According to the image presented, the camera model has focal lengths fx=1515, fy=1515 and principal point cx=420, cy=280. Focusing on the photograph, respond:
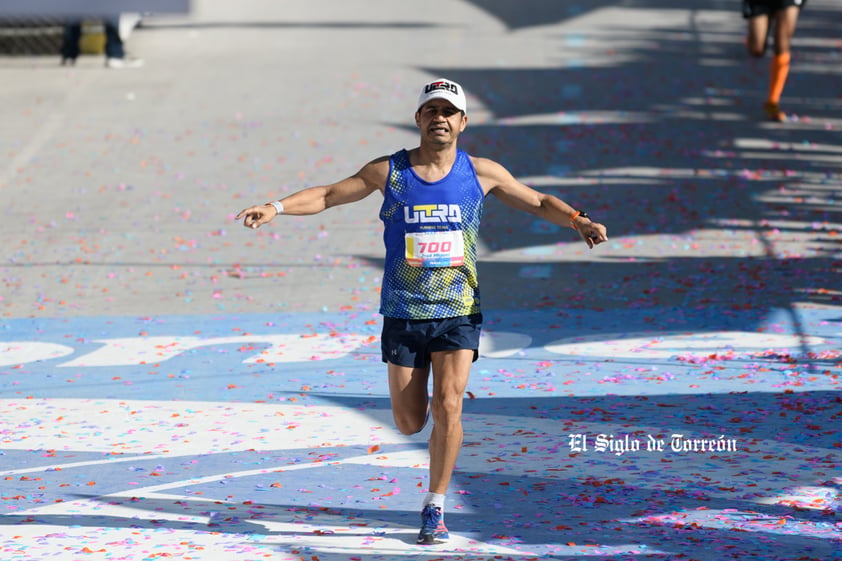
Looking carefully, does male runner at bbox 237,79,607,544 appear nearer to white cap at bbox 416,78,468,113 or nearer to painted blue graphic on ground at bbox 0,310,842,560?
white cap at bbox 416,78,468,113

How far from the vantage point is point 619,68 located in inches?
893

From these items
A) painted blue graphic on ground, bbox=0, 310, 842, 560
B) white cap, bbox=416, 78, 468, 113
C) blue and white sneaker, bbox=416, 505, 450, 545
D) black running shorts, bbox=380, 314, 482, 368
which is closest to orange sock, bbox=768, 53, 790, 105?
painted blue graphic on ground, bbox=0, 310, 842, 560

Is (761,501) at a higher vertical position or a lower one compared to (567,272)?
lower

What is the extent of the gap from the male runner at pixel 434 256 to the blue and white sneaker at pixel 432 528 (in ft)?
0.55

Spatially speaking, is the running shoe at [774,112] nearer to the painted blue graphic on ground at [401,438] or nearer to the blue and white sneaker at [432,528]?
the painted blue graphic on ground at [401,438]

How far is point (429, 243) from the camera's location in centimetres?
659

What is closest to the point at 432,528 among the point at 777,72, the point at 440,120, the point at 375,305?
the point at 440,120

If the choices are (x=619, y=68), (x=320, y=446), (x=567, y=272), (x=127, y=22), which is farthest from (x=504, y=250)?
(x=127, y=22)

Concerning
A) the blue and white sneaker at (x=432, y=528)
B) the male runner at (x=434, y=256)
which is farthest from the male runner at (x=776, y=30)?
the blue and white sneaker at (x=432, y=528)

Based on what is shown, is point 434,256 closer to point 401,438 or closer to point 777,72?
point 401,438

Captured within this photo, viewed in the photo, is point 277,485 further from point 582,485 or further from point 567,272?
point 567,272

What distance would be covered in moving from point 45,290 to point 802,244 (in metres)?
6.66

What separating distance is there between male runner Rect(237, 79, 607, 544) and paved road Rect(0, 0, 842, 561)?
2.00 ft

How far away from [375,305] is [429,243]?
17.7 feet
